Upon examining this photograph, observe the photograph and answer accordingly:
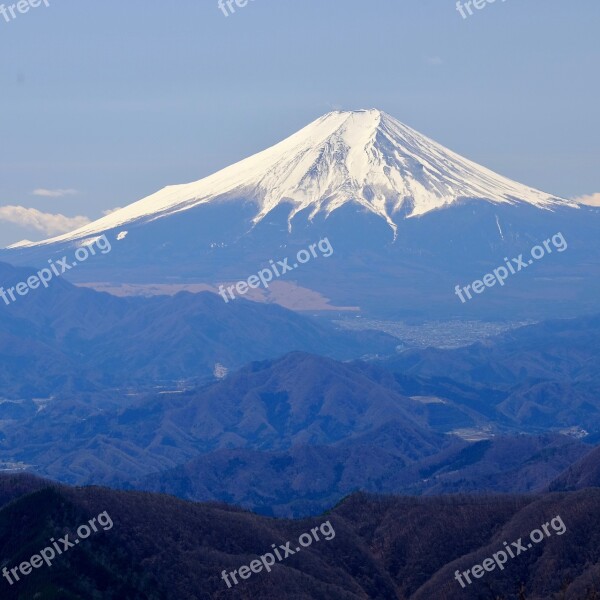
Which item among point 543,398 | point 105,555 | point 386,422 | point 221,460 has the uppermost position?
point 105,555

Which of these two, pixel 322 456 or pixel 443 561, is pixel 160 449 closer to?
pixel 322 456

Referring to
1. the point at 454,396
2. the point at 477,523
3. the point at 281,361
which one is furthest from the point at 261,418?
the point at 477,523

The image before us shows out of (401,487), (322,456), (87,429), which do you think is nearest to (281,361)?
(87,429)

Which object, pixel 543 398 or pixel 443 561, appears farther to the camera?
pixel 543 398

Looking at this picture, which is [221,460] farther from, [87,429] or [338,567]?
[338,567]

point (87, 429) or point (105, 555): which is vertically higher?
point (105, 555)

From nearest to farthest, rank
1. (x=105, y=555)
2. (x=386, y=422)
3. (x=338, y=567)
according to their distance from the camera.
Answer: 1. (x=105, y=555)
2. (x=338, y=567)
3. (x=386, y=422)

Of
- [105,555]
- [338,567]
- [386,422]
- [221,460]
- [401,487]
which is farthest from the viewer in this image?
[386,422]
